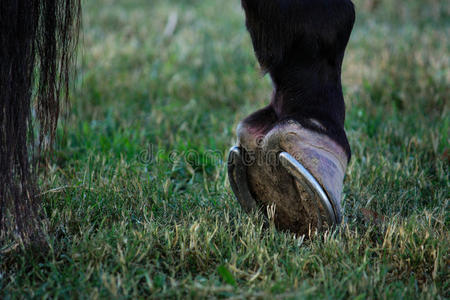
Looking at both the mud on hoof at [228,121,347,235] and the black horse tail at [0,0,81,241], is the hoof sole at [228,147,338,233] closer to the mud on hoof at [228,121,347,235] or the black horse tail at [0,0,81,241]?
the mud on hoof at [228,121,347,235]

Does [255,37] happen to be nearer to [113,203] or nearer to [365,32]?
[113,203]

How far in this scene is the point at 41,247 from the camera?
156 centimetres

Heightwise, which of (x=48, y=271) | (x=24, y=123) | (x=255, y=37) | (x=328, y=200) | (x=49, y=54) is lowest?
(x=48, y=271)

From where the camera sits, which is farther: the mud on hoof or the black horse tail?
the mud on hoof

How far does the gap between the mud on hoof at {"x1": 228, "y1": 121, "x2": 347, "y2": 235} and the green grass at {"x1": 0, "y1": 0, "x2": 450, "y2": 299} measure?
0.26ft

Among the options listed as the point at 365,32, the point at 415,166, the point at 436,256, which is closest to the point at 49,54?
the point at 436,256

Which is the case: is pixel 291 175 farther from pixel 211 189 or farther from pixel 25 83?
pixel 25 83

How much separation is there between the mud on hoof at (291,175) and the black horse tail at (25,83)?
67cm

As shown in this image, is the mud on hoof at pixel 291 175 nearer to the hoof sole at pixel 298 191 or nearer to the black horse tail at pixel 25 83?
the hoof sole at pixel 298 191

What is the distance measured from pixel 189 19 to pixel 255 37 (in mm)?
3849

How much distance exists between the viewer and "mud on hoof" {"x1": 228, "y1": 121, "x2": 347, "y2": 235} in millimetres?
1549

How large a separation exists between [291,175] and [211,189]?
2.08 ft

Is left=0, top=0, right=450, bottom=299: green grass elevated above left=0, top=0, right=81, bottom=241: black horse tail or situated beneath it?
situated beneath

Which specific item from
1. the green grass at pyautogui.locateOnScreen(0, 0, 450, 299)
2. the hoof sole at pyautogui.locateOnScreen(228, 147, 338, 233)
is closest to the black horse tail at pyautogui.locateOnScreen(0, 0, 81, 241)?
the green grass at pyautogui.locateOnScreen(0, 0, 450, 299)
